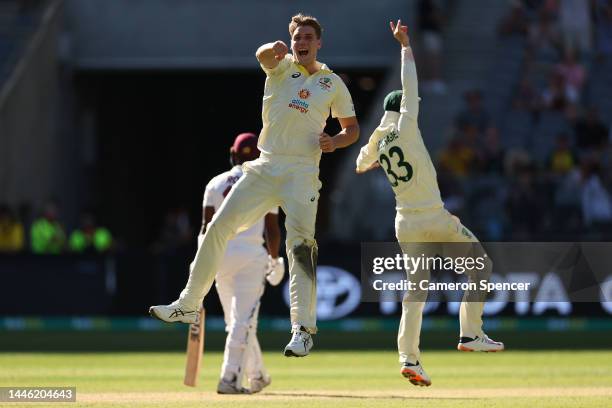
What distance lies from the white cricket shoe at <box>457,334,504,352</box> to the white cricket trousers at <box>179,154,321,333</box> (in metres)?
1.42

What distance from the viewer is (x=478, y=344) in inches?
436

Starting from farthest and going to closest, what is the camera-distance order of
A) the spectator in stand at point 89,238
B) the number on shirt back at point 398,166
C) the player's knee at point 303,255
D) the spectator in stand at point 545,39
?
1. the spectator in stand at point 545,39
2. the spectator in stand at point 89,238
3. the number on shirt back at point 398,166
4. the player's knee at point 303,255

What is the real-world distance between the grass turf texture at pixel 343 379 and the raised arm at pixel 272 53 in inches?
106

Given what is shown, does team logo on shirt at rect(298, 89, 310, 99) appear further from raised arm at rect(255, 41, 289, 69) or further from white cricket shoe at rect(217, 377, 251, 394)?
white cricket shoe at rect(217, 377, 251, 394)

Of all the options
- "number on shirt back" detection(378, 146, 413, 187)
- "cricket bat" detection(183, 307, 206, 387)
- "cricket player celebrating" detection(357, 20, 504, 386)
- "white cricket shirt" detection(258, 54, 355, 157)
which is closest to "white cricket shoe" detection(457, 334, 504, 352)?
"cricket player celebrating" detection(357, 20, 504, 386)

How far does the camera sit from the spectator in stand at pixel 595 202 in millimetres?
21031

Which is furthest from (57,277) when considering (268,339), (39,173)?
(39,173)

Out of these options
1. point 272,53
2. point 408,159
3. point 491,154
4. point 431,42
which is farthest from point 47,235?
point 272,53

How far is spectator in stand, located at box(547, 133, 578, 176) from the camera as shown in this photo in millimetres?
22922

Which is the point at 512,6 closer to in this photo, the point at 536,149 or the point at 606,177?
the point at 536,149

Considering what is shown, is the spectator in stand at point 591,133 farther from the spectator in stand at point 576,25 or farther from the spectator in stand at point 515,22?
the spectator in stand at point 515,22

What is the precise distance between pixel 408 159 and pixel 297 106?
1063 millimetres

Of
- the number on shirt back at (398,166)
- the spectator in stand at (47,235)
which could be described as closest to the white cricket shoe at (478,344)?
the number on shirt back at (398,166)

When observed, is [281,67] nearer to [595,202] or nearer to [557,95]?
[595,202]
